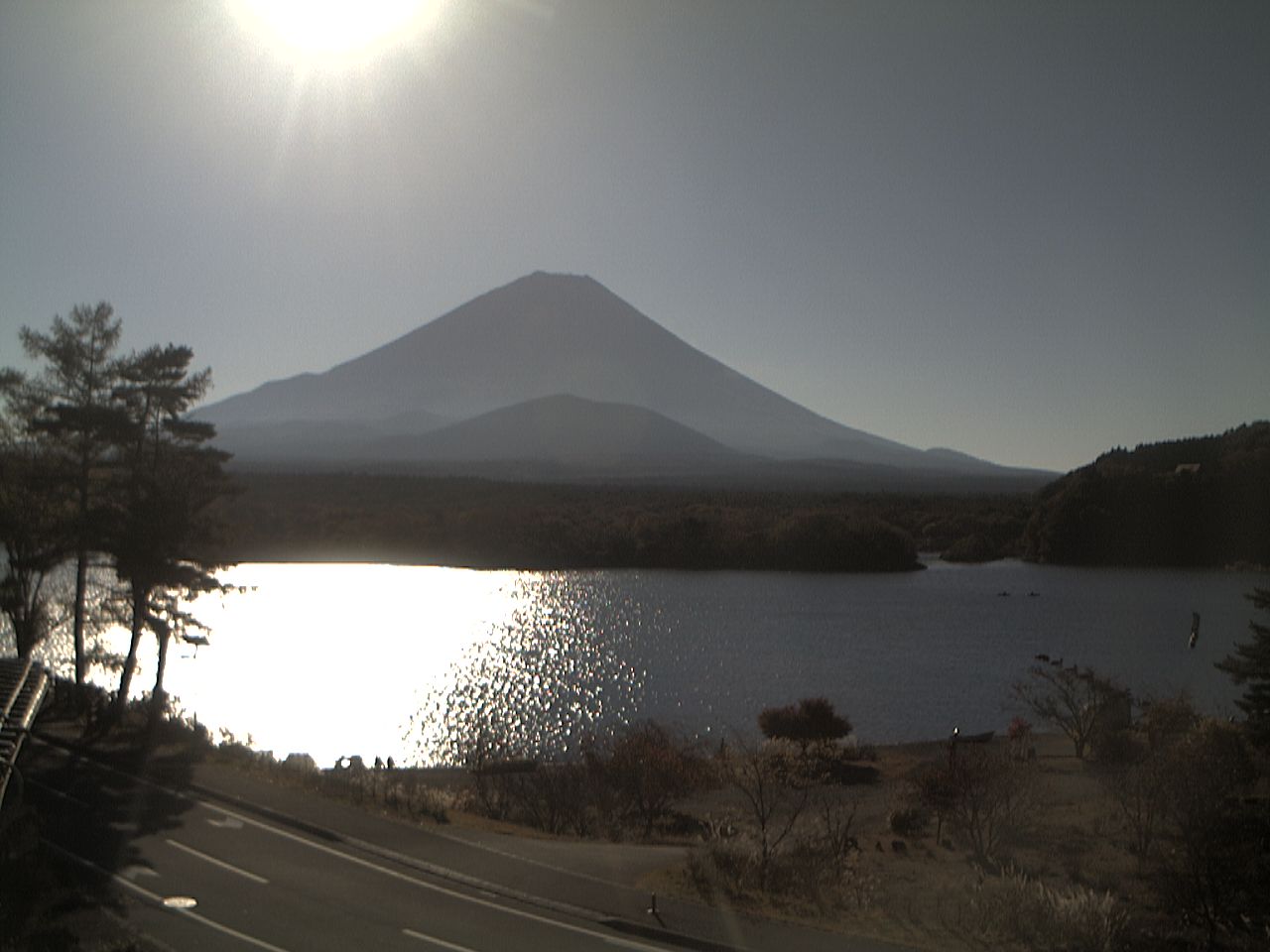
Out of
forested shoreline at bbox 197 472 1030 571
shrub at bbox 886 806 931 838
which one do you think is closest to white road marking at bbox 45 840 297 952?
shrub at bbox 886 806 931 838

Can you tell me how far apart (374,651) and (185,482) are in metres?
A: 21.6

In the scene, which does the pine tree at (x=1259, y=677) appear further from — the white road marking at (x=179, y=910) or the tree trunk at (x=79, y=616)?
the tree trunk at (x=79, y=616)

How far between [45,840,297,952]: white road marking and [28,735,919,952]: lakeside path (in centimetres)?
3

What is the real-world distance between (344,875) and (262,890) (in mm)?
906

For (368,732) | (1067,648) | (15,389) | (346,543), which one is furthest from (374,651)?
(346,543)

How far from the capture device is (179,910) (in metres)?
9.68

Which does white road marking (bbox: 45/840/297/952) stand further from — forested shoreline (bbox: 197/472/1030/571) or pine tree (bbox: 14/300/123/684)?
forested shoreline (bbox: 197/472/1030/571)

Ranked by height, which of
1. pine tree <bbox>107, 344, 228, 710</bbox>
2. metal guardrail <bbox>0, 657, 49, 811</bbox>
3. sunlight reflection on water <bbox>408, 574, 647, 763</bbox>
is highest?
pine tree <bbox>107, 344, 228, 710</bbox>

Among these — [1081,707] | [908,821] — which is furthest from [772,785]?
[1081,707]

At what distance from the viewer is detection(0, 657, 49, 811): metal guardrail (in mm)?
6474

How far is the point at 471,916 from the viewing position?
9938mm

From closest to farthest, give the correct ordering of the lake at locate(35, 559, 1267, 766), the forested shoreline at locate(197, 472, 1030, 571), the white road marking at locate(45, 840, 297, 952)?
the white road marking at locate(45, 840, 297, 952), the lake at locate(35, 559, 1267, 766), the forested shoreline at locate(197, 472, 1030, 571)

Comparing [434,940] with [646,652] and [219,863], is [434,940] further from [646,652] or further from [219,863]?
[646,652]

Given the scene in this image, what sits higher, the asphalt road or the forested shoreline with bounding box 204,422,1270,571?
the forested shoreline with bounding box 204,422,1270,571
